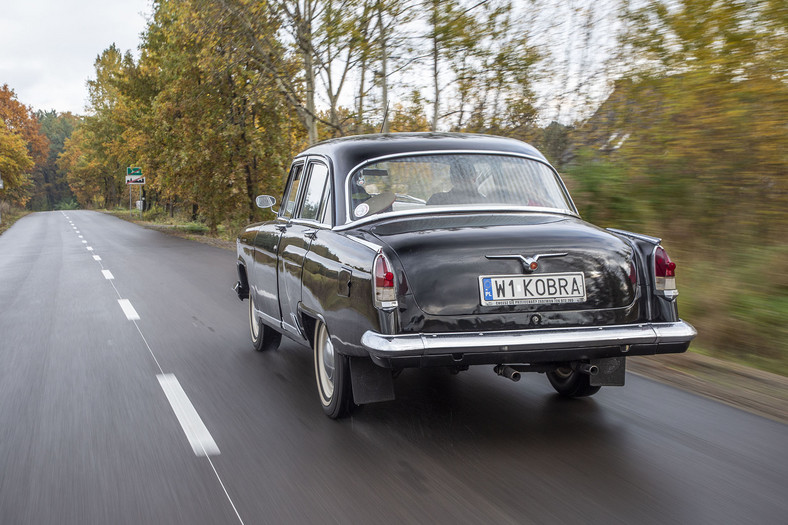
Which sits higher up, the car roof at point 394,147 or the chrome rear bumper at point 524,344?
the car roof at point 394,147

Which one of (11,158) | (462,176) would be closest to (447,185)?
(462,176)

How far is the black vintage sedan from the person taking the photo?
4.04 meters

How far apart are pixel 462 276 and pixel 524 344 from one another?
487mm

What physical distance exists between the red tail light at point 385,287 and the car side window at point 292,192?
216 centimetres

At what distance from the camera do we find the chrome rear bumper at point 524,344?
3.93 metres

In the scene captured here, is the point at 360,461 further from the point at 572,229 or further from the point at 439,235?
the point at 572,229

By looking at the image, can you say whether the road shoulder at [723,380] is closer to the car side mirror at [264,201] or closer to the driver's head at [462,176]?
the driver's head at [462,176]

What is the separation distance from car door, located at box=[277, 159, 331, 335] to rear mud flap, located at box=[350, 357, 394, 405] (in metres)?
0.99

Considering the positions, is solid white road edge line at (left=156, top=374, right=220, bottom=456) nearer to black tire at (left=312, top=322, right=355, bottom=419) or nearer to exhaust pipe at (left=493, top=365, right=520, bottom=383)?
black tire at (left=312, top=322, right=355, bottom=419)

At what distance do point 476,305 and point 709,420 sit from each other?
1729mm

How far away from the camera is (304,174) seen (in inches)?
234

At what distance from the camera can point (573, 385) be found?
5.16 metres

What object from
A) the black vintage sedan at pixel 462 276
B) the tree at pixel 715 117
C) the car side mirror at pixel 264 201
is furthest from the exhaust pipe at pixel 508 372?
the tree at pixel 715 117

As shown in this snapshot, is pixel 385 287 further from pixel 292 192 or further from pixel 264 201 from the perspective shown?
pixel 264 201
